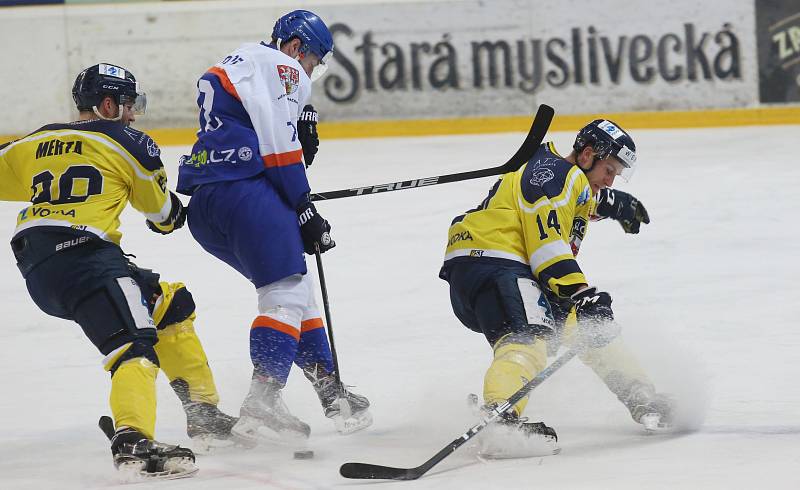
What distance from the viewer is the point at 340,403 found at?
3676mm

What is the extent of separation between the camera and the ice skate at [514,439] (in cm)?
332

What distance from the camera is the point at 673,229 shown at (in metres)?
6.30

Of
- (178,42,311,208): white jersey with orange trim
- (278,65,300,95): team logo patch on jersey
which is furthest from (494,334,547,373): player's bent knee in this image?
(278,65,300,95): team logo patch on jersey

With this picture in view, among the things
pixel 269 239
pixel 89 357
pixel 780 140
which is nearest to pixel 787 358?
pixel 269 239

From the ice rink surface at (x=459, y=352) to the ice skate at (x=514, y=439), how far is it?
1.7 inches

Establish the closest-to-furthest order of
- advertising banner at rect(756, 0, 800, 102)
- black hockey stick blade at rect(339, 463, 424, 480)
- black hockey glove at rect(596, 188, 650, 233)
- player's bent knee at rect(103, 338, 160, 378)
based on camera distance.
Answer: black hockey stick blade at rect(339, 463, 424, 480)
player's bent knee at rect(103, 338, 160, 378)
black hockey glove at rect(596, 188, 650, 233)
advertising banner at rect(756, 0, 800, 102)

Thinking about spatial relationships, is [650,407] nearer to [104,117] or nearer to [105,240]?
[105,240]

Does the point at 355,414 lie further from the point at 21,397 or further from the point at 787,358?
the point at 787,358

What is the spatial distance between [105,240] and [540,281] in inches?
47.6

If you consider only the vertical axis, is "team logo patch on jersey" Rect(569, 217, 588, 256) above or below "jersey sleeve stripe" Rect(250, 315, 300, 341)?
above

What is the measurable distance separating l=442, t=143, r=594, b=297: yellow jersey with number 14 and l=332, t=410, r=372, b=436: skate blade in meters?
0.53

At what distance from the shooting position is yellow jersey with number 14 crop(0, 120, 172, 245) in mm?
3328

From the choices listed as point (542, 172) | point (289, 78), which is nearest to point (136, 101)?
point (289, 78)

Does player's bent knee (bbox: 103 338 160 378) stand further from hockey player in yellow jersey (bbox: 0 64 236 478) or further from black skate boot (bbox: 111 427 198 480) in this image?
black skate boot (bbox: 111 427 198 480)
